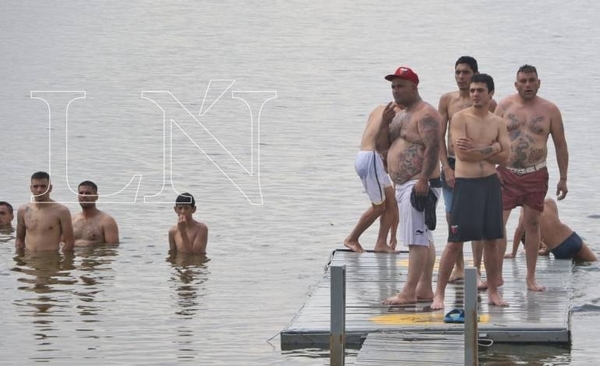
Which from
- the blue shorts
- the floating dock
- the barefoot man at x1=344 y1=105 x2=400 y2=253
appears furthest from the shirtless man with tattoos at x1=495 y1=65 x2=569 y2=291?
the blue shorts

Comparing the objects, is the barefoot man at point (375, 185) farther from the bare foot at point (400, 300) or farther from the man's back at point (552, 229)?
the bare foot at point (400, 300)

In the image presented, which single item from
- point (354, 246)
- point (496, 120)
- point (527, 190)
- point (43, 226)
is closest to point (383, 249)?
point (354, 246)

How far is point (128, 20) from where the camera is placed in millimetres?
51844

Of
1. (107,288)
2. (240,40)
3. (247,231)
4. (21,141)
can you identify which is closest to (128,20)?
(240,40)

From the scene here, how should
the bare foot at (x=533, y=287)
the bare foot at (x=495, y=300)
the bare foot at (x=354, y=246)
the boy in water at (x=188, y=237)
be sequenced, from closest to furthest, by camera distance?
the bare foot at (x=495, y=300), the bare foot at (x=533, y=287), the bare foot at (x=354, y=246), the boy in water at (x=188, y=237)

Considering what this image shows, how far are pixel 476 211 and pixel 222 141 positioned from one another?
15.6m

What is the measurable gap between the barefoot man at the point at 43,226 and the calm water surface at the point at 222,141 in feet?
0.75

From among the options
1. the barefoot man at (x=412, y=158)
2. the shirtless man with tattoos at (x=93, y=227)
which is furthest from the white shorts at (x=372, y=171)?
the shirtless man with tattoos at (x=93, y=227)

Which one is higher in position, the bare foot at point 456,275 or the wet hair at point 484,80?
the wet hair at point 484,80

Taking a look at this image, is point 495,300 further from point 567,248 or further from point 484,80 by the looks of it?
point 567,248

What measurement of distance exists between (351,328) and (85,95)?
902 inches

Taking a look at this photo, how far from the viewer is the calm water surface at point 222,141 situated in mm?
15258

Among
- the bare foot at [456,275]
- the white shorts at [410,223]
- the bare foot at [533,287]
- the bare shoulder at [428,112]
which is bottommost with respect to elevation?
the bare foot at [533,287]

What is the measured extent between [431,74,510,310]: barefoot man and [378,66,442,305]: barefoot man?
0.22 meters
